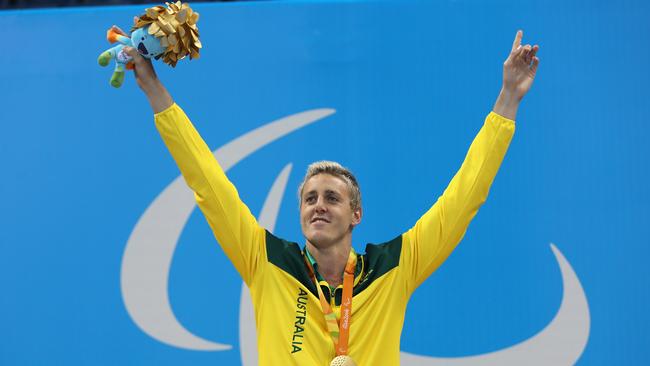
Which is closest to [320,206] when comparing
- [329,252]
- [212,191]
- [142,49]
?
[329,252]

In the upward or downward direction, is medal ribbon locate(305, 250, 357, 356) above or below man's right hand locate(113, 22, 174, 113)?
below

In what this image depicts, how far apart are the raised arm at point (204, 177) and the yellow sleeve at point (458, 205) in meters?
0.45

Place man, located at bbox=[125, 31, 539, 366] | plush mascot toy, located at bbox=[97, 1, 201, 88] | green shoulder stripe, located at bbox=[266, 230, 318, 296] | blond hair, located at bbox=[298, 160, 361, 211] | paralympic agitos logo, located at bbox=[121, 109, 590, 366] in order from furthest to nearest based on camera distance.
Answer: paralympic agitos logo, located at bbox=[121, 109, 590, 366], blond hair, located at bbox=[298, 160, 361, 211], green shoulder stripe, located at bbox=[266, 230, 318, 296], man, located at bbox=[125, 31, 539, 366], plush mascot toy, located at bbox=[97, 1, 201, 88]

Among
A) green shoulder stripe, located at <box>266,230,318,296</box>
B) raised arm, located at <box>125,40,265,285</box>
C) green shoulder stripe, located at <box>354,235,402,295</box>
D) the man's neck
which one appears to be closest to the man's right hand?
raised arm, located at <box>125,40,265,285</box>

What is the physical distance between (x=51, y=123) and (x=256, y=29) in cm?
113

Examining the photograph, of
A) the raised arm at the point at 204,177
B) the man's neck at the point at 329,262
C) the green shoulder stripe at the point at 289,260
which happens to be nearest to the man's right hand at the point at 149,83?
the raised arm at the point at 204,177

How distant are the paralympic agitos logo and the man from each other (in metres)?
1.45

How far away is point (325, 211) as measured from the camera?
2264 millimetres

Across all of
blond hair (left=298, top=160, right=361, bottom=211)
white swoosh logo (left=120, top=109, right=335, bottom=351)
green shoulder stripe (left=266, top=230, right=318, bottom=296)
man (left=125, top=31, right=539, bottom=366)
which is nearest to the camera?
man (left=125, top=31, right=539, bottom=366)

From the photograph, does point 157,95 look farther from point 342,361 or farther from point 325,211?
point 342,361

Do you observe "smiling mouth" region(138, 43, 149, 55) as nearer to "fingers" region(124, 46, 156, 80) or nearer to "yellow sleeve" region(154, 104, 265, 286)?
"fingers" region(124, 46, 156, 80)

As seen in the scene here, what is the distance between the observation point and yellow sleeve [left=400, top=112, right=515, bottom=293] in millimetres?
2162

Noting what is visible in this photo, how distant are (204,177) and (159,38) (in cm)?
38

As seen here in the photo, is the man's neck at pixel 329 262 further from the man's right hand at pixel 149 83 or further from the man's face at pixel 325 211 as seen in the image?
the man's right hand at pixel 149 83
